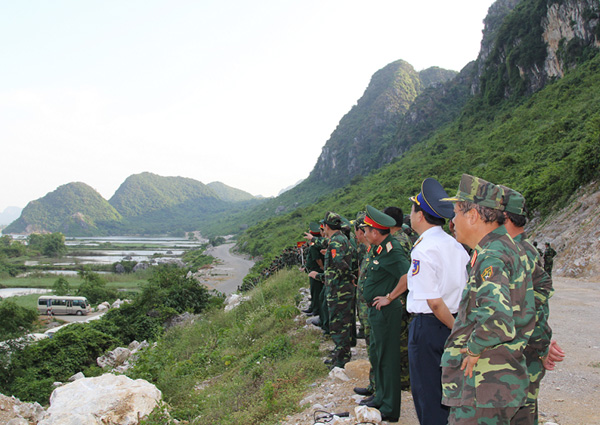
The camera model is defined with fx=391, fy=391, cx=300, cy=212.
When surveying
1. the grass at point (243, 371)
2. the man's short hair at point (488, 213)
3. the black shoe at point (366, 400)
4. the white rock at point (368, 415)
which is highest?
the man's short hair at point (488, 213)

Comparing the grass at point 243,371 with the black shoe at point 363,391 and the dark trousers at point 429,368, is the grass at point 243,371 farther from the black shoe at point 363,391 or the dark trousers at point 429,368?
the dark trousers at point 429,368

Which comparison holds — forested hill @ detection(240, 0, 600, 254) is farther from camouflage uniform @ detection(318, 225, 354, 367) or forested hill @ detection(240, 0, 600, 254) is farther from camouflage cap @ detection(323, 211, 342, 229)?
camouflage uniform @ detection(318, 225, 354, 367)

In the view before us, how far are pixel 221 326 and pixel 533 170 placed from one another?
17.3 meters

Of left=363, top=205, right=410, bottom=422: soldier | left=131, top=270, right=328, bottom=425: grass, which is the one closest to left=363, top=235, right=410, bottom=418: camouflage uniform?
left=363, top=205, right=410, bottom=422: soldier

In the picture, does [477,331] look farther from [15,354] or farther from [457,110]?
[457,110]

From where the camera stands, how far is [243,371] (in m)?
5.71

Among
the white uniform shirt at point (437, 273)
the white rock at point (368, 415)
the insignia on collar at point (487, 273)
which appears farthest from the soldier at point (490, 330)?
the white rock at point (368, 415)

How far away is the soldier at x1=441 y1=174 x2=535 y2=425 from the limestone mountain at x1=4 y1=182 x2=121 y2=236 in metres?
179

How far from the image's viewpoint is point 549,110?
32.2 metres

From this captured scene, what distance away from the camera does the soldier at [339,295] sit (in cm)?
470

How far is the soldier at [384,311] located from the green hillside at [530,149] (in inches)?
497

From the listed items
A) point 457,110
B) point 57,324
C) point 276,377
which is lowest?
point 57,324

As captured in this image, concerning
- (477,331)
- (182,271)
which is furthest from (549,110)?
(477,331)

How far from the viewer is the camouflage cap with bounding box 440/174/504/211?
197cm
